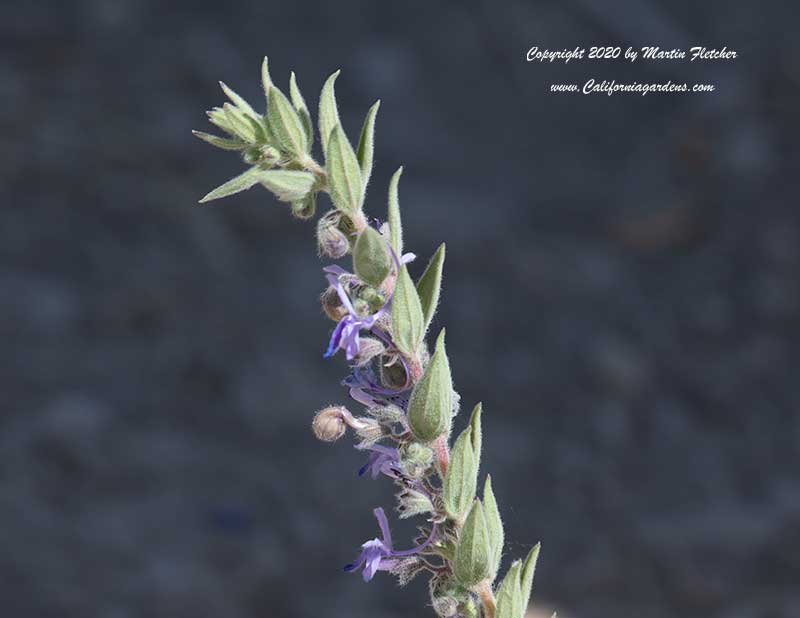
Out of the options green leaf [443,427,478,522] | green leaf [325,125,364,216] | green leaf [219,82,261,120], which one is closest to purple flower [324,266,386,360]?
green leaf [325,125,364,216]

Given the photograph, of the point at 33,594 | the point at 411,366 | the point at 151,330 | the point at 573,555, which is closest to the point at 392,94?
the point at 151,330

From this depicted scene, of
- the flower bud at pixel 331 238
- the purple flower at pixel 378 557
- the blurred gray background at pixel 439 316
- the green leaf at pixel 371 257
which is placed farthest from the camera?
the blurred gray background at pixel 439 316

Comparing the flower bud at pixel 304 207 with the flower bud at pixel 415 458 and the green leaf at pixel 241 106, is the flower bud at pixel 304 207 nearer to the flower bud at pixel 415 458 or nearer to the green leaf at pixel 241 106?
the green leaf at pixel 241 106

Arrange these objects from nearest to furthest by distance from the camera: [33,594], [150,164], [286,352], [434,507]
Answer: [434,507]
[33,594]
[286,352]
[150,164]

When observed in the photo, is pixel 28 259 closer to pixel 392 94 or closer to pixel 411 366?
pixel 392 94

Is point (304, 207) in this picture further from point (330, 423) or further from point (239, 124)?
point (330, 423)

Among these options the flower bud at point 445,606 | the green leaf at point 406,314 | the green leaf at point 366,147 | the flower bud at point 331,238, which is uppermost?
the green leaf at point 366,147

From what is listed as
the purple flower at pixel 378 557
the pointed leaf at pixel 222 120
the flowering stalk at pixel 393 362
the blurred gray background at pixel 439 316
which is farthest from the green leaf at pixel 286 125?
the blurred gray background at pixel 439 316
